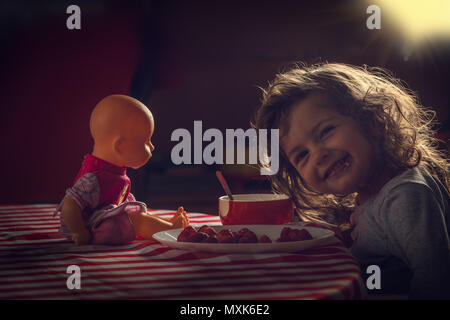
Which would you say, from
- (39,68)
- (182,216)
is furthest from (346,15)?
(182,216)

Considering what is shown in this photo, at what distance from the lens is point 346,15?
156 inches

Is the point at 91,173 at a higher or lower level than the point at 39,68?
lower

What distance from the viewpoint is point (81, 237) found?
81 cm

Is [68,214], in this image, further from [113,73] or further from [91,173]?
[113,73]

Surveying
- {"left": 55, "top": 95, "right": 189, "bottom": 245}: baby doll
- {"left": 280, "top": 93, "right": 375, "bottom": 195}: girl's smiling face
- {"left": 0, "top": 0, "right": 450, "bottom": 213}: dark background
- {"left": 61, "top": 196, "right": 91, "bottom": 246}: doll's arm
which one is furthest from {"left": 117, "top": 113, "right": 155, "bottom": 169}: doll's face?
{"left": 0, "top": 0, "right": 450, "bottom": 213}: dark background

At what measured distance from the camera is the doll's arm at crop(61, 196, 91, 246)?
81cm

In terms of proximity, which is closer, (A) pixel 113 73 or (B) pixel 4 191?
(B) pixel 4 191

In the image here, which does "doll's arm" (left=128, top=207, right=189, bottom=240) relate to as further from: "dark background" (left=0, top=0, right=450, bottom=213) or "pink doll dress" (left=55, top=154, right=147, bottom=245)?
"dark background" (left=0, top=0, right=450, bottom=213)

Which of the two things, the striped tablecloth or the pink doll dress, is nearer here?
the striped tablecloth

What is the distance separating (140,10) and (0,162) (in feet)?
3.46

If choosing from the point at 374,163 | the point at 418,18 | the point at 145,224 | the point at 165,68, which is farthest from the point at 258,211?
the point at 418,18

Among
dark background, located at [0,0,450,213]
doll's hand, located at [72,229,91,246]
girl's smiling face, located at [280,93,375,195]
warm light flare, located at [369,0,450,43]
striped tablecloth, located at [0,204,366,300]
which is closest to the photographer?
striped tablecloth, located at [0,204,366,300]

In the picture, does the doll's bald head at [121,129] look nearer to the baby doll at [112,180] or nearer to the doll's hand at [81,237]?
the baby doll at [112,180]

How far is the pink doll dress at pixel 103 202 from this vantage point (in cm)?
81
